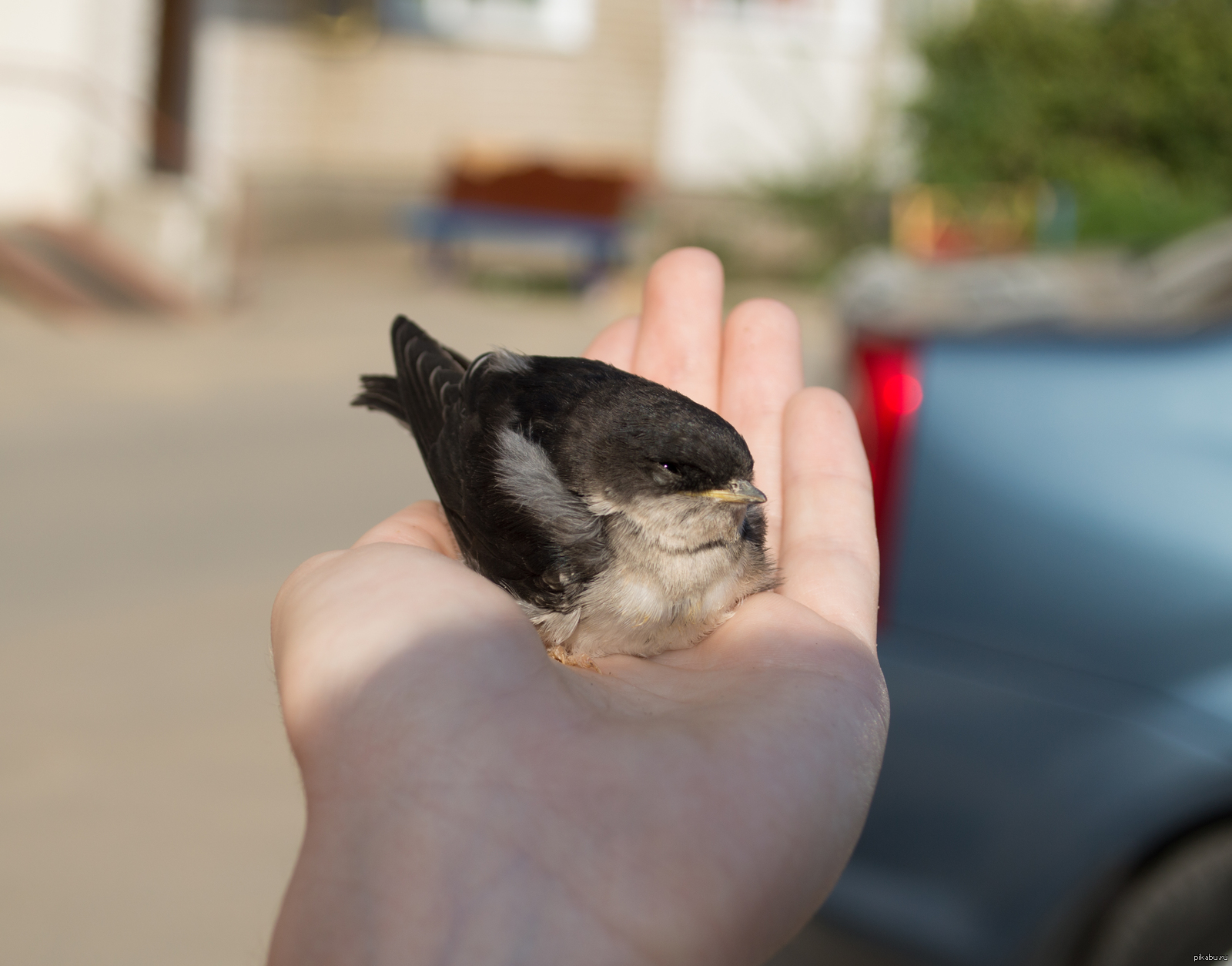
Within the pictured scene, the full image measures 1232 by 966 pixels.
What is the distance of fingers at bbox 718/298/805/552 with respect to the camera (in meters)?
3.30

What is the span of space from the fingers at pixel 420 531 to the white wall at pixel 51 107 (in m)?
13.1

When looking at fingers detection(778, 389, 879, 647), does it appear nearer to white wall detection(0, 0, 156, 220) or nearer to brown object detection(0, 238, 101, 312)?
brown object detection(0, 238, 101, 312)

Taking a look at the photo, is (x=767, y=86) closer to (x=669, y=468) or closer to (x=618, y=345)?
(x=618, y=345)

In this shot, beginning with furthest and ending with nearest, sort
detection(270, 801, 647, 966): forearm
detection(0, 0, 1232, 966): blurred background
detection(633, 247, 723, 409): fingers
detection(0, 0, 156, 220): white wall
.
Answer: detection(0, 0, 156, 220): white wall → detection(0, 0, 1232, 966): blurred background → detection(633, 247, 723, 409): fingers → detection(270, 801, 647, 966): forearm

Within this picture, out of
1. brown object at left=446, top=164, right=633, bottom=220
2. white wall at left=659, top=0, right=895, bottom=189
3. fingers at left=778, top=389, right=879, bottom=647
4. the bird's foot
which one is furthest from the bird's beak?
white wall at left=659, top=0, right=895, bottom=189

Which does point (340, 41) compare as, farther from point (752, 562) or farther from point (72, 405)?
point (752, 562)

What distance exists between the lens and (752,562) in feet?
9.53

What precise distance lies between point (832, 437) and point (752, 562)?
0.42 m

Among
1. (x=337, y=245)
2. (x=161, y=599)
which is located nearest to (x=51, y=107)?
(x=337, y=245)

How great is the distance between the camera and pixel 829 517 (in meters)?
2.97

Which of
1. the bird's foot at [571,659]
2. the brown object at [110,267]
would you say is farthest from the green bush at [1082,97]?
the bird's foot at [571,659]

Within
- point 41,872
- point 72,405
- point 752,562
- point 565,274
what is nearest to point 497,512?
point 752,562

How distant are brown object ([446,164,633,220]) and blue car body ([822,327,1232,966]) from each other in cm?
1362

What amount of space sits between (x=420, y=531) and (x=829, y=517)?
3.42ft
